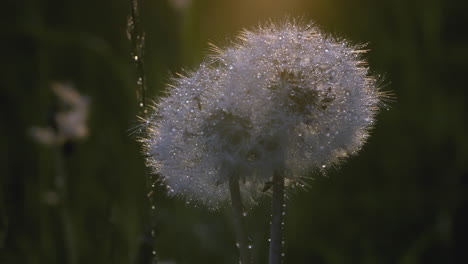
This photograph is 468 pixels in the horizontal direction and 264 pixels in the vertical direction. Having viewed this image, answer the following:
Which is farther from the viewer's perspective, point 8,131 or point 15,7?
point 15,7

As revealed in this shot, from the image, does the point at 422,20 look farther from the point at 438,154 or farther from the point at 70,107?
the point at 70,107

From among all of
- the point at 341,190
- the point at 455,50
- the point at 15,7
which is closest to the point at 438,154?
the point at 341,190

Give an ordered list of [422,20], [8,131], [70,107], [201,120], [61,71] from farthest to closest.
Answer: [61,71] → [8,131] → [422,20] → [70,107] → [201,120]

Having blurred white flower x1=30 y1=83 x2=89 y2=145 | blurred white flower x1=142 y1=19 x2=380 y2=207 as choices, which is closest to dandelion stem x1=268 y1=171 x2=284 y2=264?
blurred white flower x1=142 y1=19 x2=380 y2=207

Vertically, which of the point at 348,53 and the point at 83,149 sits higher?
the point at 83,149

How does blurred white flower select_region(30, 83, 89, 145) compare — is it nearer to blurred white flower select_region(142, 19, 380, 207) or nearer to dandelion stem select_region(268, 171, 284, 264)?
blurred white flower select_region(142, 19, 380, 207)

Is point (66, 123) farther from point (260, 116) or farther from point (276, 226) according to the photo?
point (276, 226)
